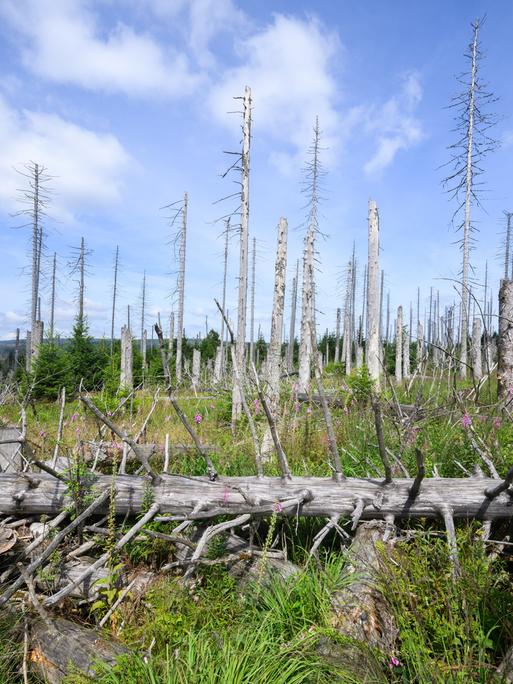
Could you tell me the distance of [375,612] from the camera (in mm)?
2689

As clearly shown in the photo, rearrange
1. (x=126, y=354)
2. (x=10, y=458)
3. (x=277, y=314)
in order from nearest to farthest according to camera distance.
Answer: (x=10, y=458), (x=277, y=314), (x=126, y=354)

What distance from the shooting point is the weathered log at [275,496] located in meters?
3.42

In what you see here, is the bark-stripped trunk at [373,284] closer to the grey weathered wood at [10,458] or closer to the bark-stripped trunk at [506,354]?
the bark-stripped trunk at [506,354]

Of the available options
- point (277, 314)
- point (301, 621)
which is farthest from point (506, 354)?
point (277, 314)

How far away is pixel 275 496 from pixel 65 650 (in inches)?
70.0

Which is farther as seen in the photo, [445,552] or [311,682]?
[445,552]

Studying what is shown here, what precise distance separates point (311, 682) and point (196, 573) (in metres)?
1.27

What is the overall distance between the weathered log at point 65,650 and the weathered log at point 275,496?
95 cm

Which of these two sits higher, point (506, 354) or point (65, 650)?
point (506, 354)

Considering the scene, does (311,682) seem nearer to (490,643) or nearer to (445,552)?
(490,643)

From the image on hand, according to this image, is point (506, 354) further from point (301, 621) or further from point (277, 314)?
Answer: point (277, 314)

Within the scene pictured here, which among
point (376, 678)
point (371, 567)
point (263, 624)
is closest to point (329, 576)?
point (371, 567)

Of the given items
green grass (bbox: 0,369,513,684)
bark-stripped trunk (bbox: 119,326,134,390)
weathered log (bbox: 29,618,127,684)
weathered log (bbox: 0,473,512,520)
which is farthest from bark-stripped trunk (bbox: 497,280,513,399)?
bark-stripped trunk (bbox: 119,326,134,390)

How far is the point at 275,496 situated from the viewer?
364cm
